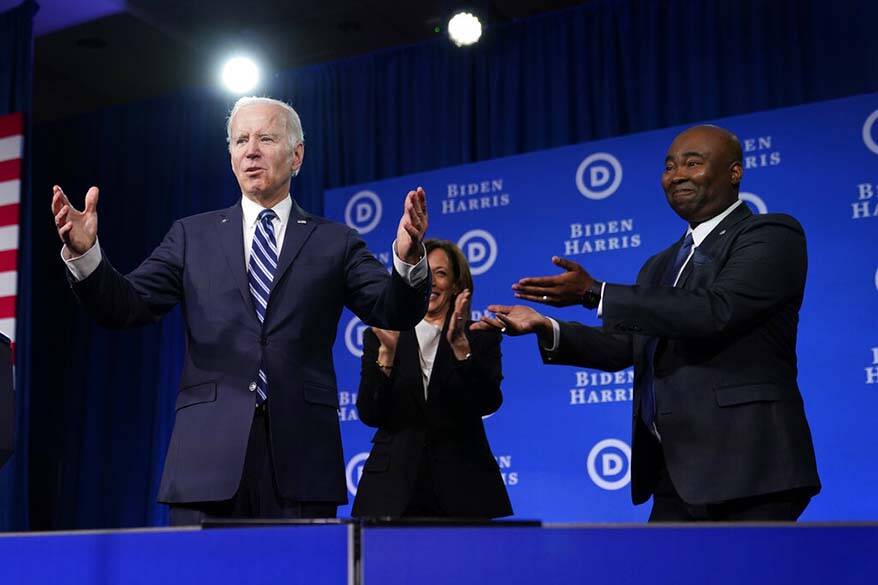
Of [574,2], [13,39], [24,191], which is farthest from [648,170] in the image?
[13,39]

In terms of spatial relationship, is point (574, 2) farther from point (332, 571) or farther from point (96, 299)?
point (332, 571)

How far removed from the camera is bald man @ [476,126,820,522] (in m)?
2.14

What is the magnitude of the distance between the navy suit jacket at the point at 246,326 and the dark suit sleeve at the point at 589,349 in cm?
50

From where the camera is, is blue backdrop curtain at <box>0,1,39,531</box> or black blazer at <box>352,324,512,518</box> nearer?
black blazer at <box>352,324,512,518</box>

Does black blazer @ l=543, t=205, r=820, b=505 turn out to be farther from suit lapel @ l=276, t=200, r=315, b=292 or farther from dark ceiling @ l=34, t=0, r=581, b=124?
dark ceiling @ l=34, t=0, r=581, b=124

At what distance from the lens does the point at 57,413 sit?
6793 mm

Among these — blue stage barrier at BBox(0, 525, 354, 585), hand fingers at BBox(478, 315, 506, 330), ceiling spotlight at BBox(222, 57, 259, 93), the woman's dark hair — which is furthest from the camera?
ceiling spotlight at BBox(222, 57, 259, 93)

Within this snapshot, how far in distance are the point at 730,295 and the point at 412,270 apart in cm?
65

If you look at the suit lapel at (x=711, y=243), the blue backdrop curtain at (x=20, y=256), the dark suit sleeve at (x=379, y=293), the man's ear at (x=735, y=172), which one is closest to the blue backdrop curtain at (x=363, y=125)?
the blue backdrop curtain at (x=20, y=256)

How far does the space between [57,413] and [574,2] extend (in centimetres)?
403

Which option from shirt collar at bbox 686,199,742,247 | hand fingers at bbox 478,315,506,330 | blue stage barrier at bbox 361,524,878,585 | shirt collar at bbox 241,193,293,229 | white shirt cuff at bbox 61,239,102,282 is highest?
shirt collar at bbox 241,193,293,229

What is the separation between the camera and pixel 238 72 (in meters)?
5.89

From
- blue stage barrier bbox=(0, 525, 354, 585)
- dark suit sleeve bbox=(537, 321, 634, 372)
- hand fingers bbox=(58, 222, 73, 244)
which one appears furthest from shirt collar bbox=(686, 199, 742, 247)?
blue stage barrier bbox=(0, 525, 354, 585)

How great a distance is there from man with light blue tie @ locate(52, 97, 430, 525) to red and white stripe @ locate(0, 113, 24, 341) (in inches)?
132
